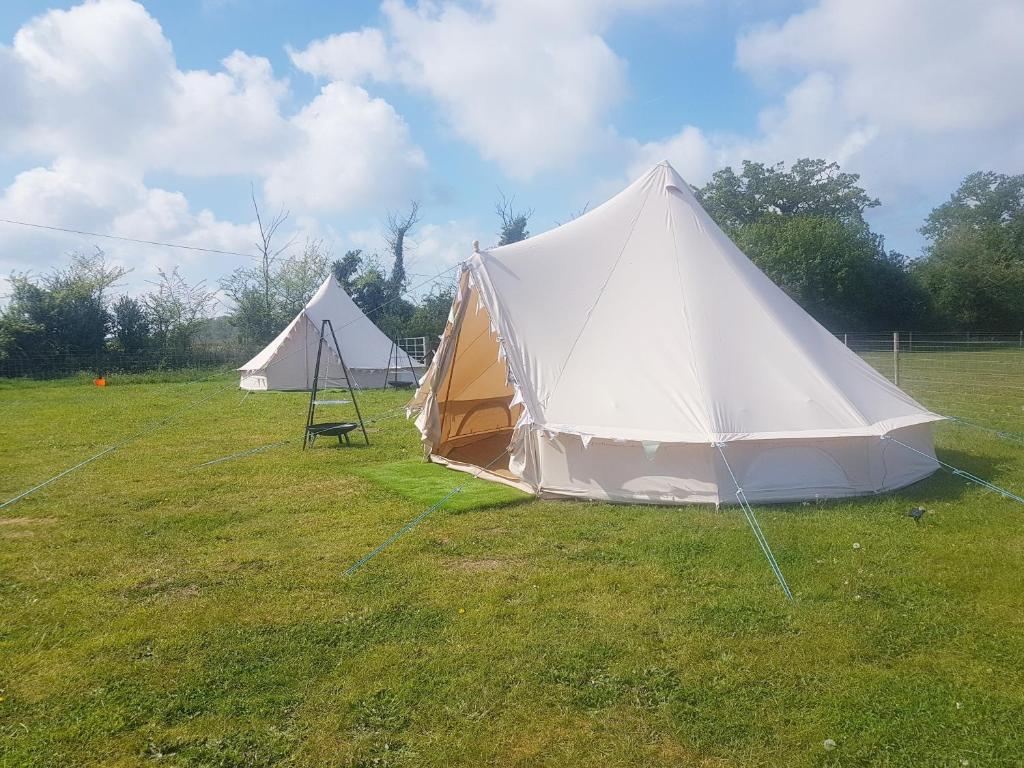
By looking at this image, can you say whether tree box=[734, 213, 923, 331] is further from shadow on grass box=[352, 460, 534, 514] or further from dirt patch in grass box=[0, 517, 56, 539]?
dirt patch in grass box=[0, 517, 56, 539]

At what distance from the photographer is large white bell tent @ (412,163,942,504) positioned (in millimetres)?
5523

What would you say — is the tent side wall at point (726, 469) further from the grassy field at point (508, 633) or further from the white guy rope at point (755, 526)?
the grassy field at point (508, 633)

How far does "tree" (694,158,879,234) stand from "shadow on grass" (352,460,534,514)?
113ft

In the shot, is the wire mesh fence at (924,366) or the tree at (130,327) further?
the tree at (130,327)

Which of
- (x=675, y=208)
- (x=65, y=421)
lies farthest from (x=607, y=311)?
(x=65, y=421)

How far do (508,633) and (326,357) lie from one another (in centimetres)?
1518

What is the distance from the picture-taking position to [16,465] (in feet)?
26.5

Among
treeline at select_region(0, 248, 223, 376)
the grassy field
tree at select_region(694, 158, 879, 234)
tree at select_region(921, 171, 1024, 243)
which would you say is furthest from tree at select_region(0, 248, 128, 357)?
tree at select_region(921, 171, 1024, 243)

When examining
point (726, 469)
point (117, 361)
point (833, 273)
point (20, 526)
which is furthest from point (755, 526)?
point (833, 273)

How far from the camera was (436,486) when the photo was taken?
22.0 feet

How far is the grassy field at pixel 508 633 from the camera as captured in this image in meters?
2.73

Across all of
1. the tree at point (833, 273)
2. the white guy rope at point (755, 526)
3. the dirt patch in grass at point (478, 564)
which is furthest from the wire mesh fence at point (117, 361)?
the tree at point (833, 273)

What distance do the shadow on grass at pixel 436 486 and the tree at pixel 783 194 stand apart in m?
34.6

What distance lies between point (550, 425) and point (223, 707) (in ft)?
11.3
